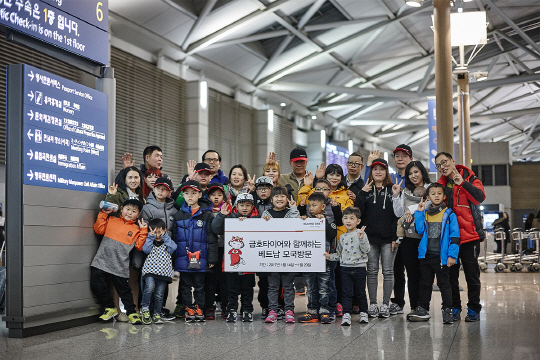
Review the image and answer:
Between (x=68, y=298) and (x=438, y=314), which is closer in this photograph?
(x=68, y=298)

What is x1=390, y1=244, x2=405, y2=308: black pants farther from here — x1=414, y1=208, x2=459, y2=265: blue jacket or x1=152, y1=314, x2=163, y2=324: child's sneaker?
x1=152, y1=314, x2=163, y2=324: child's sneaker

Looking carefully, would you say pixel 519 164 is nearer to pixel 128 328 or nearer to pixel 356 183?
pixel 356 183

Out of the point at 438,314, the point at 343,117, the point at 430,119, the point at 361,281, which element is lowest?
the point at 438,314

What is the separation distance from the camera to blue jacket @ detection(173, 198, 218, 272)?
6.68 m

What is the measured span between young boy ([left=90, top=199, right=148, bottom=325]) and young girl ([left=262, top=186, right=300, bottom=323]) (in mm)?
1472

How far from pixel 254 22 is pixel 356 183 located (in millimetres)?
10678

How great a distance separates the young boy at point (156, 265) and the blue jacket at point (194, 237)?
133 millimetres

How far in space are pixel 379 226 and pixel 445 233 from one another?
0.80 meters

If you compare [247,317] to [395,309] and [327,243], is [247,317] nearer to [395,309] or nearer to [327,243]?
[327,243]

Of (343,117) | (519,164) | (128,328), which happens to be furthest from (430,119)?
(519,164)

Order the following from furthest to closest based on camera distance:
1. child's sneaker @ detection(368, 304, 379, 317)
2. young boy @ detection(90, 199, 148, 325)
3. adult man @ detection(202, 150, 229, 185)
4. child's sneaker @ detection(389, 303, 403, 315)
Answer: adult man @ detection(202, 150, 229, 185) → child's sneaker @ detection(389, 303, 403, 315) → child's sneaker @ detection(368, 304, 379, 317) → young boy @ detection(90, 199, 148, 325)

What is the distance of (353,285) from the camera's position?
6559mm

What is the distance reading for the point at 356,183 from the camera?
7.44 meters

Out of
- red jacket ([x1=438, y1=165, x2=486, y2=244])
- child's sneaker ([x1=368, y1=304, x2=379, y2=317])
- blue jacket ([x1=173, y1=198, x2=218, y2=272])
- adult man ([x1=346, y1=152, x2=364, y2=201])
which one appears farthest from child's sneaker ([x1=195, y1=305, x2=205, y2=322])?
red jacket ([x1=438, y1=165, x2=486, y2=244])
